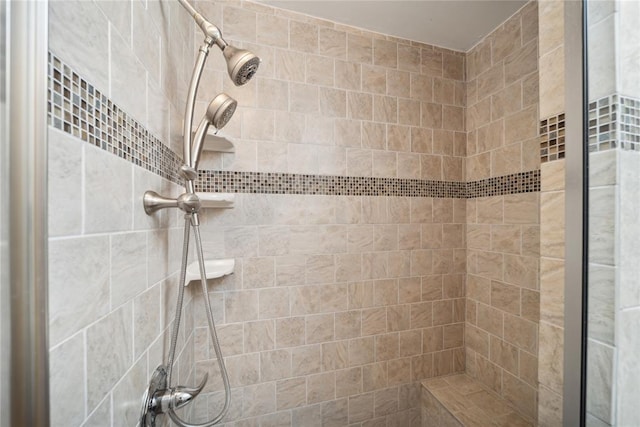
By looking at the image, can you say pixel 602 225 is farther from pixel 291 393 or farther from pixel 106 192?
pixel 291 393

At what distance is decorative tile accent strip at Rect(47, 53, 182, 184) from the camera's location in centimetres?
39

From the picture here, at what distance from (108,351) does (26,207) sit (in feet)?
1.21

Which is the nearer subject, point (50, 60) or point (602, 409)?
point (50, 60)

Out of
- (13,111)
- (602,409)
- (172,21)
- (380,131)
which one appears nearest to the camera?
(13,111)

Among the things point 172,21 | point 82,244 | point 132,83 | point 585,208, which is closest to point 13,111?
point 82,244

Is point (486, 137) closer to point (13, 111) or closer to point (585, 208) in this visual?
point (585, 208)

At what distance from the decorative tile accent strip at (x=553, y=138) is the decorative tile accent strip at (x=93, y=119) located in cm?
106

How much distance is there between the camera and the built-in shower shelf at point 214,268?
1156 mm

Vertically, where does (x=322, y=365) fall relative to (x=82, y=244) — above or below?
below

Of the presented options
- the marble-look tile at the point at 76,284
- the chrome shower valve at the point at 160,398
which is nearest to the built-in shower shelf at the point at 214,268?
the chrome shower valve at the point at 160,398

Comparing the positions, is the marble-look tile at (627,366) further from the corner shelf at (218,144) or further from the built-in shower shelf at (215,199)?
the corner shelf at (218,144)

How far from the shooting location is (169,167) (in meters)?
0.96

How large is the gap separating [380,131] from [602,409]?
1400mm

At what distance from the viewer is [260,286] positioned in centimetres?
140
